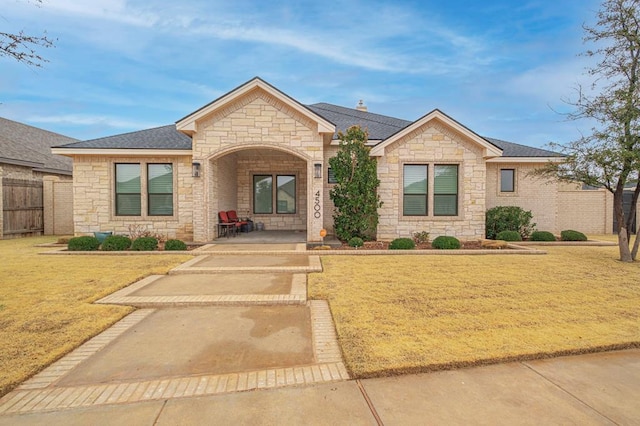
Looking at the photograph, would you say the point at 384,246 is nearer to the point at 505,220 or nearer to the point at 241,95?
the point at 505,220

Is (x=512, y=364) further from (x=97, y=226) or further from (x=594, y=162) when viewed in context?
(x=97, y=226)

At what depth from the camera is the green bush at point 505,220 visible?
12.5m

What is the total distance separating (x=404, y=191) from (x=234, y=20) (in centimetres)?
1045

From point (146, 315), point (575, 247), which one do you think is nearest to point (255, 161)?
point (146, 315)

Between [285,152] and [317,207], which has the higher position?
[285,152]

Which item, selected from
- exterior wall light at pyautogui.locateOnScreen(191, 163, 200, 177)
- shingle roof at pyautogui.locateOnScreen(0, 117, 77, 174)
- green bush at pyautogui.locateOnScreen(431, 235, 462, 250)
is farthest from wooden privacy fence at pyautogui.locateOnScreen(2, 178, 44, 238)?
green bush at pyautogui.locateOnScreen(431, 235, 462, 250)

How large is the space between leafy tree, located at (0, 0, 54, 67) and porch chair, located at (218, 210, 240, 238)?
7.91 metres

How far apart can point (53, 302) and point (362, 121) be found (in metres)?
14.4

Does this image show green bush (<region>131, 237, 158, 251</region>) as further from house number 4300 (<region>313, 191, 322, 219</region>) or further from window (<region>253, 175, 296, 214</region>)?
window (<region>253, 175, 296, 214</region>)

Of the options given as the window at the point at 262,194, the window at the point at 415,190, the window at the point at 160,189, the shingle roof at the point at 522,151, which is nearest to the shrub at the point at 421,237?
the window at the point at 415,190

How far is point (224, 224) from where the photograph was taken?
40.0 ft

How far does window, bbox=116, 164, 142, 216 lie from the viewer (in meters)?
12.2

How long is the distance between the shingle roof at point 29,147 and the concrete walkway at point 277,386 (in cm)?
1531

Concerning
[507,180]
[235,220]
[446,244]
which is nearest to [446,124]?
[507,180]
